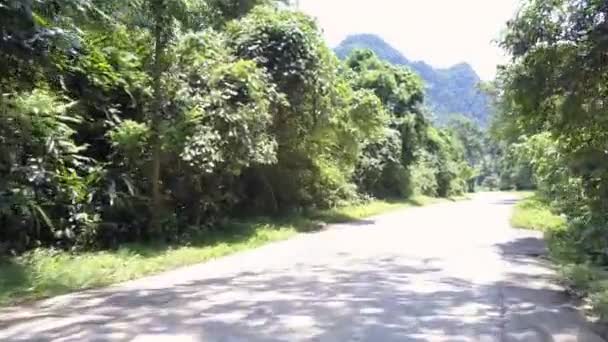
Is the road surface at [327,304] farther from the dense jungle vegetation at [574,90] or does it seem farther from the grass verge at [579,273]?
the dense jungle vegetation at [574,90]

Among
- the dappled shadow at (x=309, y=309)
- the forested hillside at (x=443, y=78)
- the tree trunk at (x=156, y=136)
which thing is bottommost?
the dappled shadow at (x=309, y=309)

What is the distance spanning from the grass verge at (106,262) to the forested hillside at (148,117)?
565 millimetres

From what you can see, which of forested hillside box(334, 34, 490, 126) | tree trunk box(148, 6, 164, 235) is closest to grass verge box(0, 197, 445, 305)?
tree trunk box(148, 6, 164, 235)

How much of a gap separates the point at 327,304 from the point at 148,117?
7234 mm

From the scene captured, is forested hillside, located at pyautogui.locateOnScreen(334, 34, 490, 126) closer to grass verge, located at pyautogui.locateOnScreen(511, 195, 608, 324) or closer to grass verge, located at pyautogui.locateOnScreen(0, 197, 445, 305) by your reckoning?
grass verge, located at pyautogui.locateOnScreen(511, 195, 608, 324)

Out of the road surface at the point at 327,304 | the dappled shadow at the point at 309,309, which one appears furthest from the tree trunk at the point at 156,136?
the dappled shadow at the point at 309,309

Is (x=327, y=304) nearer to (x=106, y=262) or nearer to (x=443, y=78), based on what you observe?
(x=106, y=262)

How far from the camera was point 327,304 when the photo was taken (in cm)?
783

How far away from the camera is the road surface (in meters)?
6.43

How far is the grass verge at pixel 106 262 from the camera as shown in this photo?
29.2 feet

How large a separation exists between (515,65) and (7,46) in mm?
7687

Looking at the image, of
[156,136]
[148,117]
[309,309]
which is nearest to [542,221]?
[156,136]

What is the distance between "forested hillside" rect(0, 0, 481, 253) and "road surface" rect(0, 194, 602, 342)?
2455 mm

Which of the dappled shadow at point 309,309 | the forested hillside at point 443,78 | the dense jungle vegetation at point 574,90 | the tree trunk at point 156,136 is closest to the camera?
the dappled shadow at point 309,309
